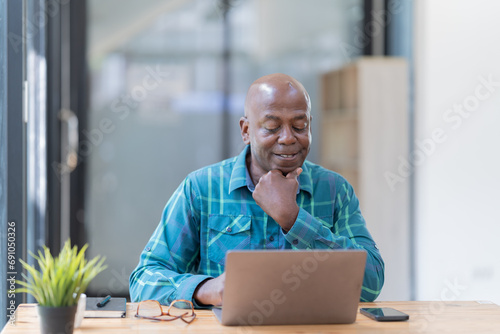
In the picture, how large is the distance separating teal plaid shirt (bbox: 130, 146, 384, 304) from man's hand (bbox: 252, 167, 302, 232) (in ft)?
0.40

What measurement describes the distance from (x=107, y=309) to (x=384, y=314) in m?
0.77

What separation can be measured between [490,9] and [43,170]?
115 inches

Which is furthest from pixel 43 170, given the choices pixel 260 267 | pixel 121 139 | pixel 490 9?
pixel 490 9

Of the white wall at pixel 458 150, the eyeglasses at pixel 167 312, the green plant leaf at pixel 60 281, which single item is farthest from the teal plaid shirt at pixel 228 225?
the white wall at pixel 458 150

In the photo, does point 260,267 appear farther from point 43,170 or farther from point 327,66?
point 327,66

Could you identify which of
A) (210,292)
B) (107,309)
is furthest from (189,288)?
(107,309)

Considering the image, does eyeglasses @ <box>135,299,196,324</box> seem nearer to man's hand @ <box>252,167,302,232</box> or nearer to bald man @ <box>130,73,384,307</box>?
→ bald man @ <box>130,73,384,307</box>

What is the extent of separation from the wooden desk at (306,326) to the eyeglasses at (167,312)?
22 millimetres

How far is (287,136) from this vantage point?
1.97m

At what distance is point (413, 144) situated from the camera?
4758mm

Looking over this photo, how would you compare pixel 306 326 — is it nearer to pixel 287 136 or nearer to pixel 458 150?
pixel 287 136

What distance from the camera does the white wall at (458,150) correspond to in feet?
12.5

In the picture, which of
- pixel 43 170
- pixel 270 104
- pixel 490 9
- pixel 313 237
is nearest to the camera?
pixel 313 237

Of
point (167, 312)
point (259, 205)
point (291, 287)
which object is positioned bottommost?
point (167, 312)
